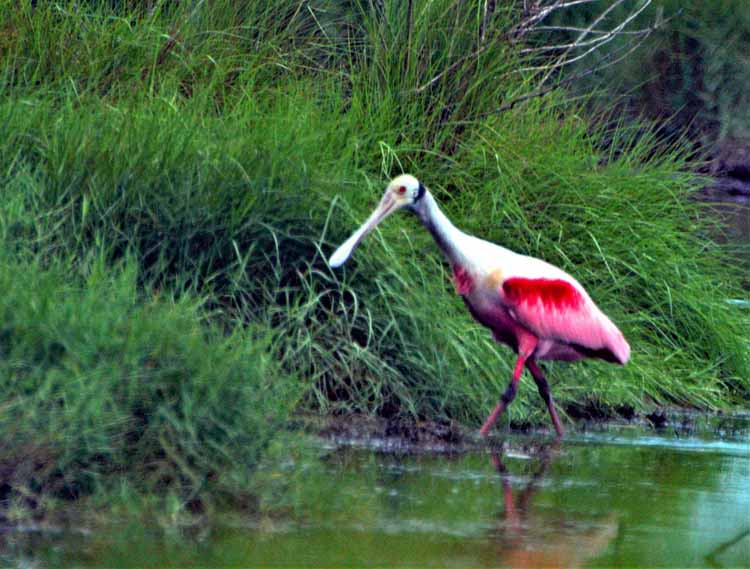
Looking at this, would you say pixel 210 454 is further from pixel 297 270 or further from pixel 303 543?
pixel 297 270

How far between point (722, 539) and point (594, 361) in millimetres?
3173

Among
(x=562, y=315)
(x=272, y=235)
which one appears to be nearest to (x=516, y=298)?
(x=562, y=315)

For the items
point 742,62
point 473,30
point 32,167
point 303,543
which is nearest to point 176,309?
point 303,543

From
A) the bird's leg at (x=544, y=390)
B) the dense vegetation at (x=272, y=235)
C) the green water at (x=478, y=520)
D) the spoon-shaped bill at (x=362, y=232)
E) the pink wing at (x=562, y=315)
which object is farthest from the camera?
the bird's leg at (x=544, y=390)

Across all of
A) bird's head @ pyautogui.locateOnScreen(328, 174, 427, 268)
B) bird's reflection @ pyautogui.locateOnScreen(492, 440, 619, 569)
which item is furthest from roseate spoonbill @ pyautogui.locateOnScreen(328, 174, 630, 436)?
bird's reflection @ pyautogui.locateOnScreen(492, 440, 619, 569)

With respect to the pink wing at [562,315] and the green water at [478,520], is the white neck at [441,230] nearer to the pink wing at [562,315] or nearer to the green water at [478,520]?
the pink wing at [562,315]

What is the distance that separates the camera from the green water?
14.8 ft

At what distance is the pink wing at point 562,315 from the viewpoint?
711 centimetres

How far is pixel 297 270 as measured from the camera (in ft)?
23.7

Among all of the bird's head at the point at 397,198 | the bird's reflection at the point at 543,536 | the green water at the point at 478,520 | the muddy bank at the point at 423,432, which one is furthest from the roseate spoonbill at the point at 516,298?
the bird's reflection at the point at 543,536

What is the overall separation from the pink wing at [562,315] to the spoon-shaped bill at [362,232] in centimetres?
64

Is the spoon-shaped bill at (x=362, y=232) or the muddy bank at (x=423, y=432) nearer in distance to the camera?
the muddy bank at (x=423, y=432)

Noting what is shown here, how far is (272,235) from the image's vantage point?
23.7ft

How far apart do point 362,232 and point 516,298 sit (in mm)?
741
